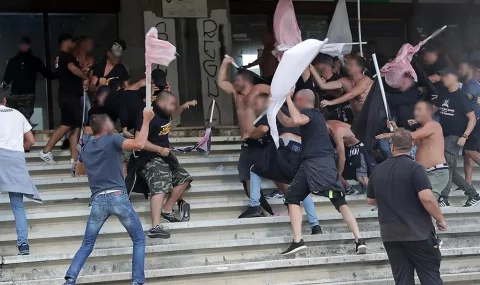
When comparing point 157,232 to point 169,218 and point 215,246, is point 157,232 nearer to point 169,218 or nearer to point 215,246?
point 169,218

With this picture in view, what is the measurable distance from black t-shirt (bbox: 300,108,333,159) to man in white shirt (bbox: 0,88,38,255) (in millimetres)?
2676

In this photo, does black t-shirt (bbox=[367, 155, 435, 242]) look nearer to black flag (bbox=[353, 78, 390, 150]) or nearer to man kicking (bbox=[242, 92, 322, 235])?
man kicking (bbox=[242, 92, 322, 235])

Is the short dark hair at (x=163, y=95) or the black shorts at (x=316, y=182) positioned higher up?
the short dark hair at (x=163, y=95)

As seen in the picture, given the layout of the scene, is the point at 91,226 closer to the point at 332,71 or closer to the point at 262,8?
the point at 332,71

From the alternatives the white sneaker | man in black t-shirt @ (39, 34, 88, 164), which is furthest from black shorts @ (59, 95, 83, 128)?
the white sneaker

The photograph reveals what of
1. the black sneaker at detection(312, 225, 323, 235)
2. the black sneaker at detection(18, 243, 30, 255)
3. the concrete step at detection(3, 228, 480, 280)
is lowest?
the concrete step at detection(3, 228, 480, 280)

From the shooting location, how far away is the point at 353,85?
9656mm

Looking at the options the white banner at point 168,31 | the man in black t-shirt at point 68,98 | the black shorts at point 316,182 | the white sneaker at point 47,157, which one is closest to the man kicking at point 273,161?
the black shorts at point 316,182

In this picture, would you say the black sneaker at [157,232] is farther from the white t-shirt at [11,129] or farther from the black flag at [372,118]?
the black flag at [372,118]

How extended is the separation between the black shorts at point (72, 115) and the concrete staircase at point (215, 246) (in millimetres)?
895

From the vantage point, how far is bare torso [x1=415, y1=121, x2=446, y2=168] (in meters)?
8.80

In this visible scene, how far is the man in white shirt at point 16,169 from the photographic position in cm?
752

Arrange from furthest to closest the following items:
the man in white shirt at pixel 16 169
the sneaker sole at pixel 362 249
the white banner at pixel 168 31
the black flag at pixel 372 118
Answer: the white banner at pixel 168 31
the black flag at pixel 372 118
the sneaker sole at pixel 362 249
the man in white shirt at pixel 16 169

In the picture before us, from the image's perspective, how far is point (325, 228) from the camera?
863 centimetres
